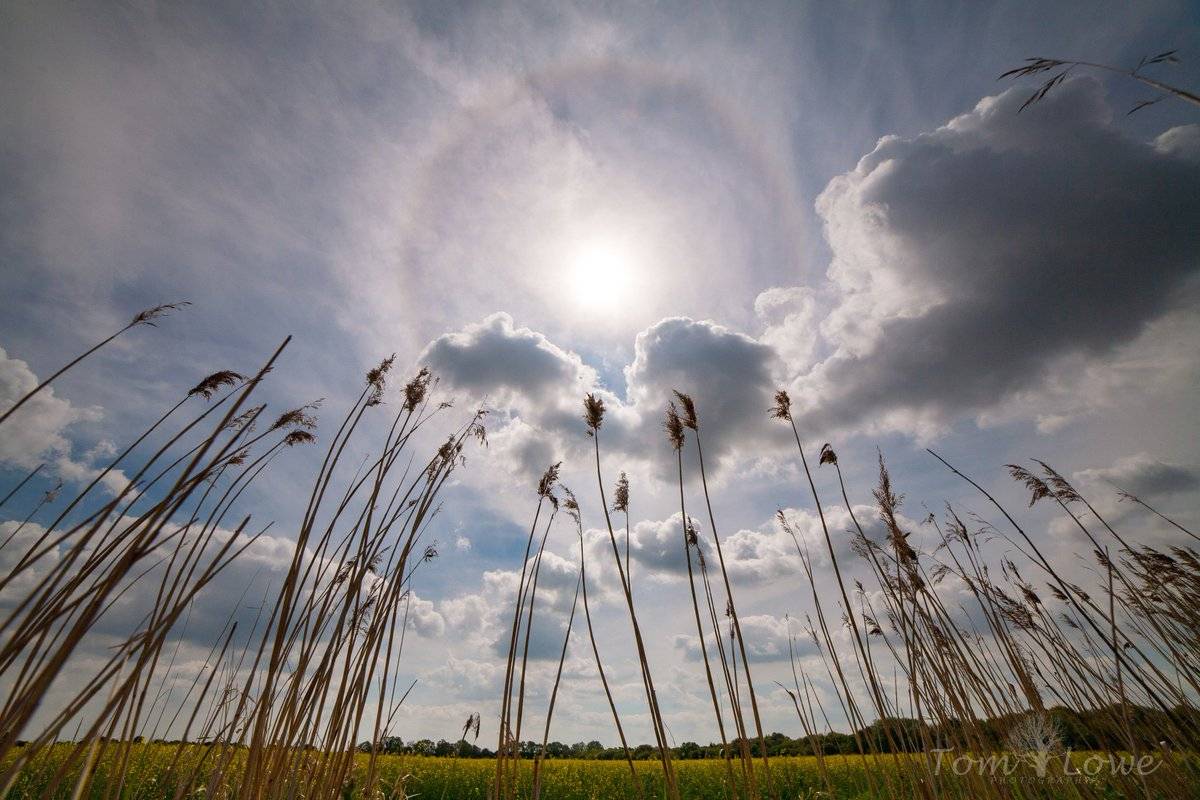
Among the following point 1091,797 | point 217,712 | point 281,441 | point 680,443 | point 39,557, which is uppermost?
point 680,443

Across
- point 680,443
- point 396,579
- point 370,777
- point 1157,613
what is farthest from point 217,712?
point 1157,613

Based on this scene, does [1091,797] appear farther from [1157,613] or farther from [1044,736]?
[1157,613]

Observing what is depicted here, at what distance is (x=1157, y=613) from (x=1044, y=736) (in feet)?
6.31

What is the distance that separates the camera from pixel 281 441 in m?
2.68

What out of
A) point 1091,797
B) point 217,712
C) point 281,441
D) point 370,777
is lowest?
point 1091,797

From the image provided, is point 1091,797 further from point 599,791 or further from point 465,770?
point 465,770

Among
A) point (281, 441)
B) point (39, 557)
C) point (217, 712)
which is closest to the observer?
point (39, 557)

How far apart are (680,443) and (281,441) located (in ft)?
7.51

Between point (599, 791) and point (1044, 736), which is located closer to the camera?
point (1044, 736)

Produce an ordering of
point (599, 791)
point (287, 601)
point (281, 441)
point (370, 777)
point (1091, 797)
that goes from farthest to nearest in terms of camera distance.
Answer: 1. point (599, 791)
2. point (1091, 797)
3. point (281, 441)
4. point (370, 777)
5. point (287, 601)

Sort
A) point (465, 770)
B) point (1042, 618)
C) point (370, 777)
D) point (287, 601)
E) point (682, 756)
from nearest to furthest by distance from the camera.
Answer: point (287, 601) → point (370, 777) → point (1042, 618) → point (465, 770) → point (682, 756)

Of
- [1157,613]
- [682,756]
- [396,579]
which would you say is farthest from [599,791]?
[396,579]

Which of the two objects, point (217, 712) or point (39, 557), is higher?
point (39, 557)

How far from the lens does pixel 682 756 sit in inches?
722
